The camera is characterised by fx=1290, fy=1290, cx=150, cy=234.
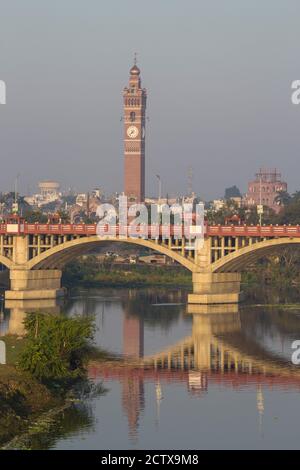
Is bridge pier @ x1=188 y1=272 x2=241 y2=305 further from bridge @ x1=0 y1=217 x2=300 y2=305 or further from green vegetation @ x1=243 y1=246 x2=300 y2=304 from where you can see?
green vegetation @ x1=243 y1=246 x2=300 y2=304

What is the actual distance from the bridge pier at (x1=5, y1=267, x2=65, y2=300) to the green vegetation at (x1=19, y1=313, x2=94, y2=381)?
1798 inches

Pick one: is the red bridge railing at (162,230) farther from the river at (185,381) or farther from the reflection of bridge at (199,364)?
the reflection of bridge at (199,364)

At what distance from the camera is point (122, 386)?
7606 centimetres

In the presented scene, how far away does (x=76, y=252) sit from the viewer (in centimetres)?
12650

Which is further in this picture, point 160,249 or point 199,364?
point 160,249

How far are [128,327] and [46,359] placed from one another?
3460 cm

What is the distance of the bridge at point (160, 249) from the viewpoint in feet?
375

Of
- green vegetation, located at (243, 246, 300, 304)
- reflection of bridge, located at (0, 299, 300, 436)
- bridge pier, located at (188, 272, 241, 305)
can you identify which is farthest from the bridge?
green vegetation, located at (243, 246, 300, 304)

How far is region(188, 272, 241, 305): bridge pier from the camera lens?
116 meters

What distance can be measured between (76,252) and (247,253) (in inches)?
781

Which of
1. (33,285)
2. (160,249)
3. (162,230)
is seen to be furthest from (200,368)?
(33,285)

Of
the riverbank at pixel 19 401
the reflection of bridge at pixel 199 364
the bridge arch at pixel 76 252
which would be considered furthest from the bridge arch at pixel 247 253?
the riverbank at pixel 19 401

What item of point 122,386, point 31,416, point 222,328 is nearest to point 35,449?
point 31,416

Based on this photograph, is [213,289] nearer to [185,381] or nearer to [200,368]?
[200,368]
